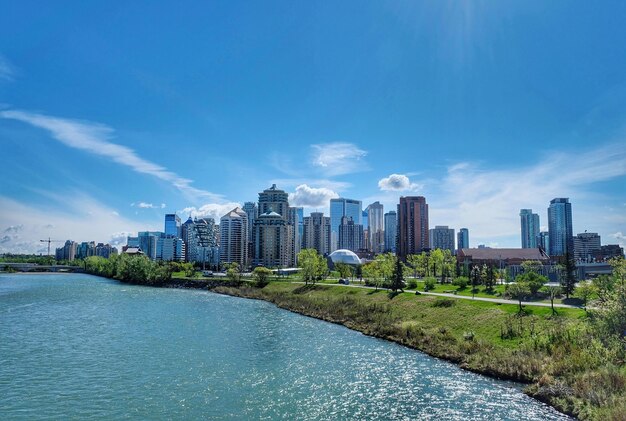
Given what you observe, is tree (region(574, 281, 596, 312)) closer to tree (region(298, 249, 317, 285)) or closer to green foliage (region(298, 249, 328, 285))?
tree (region(298, 249, 317, 285))

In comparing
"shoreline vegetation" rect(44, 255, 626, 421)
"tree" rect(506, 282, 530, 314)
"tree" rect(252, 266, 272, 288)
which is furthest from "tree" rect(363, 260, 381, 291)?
"tree" rect(506, 282, 530, 314)

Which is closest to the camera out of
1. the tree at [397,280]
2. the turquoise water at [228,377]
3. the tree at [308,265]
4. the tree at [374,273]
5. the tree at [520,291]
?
the turquoise water at [228,377]

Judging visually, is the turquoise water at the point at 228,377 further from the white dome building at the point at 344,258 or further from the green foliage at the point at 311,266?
the white dome building at the point at 344,258

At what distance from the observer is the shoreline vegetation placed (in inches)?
1052

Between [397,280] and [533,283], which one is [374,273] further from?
[533,283]

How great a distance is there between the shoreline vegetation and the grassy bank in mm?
60

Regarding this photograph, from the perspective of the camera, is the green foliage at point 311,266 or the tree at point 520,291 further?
the green foliage at point 311,266

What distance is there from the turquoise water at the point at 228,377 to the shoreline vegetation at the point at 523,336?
6.01 ft

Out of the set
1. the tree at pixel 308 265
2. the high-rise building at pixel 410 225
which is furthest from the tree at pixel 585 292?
the high-rise building at pixel 410 225

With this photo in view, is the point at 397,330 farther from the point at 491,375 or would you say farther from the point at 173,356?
the point at 173,356

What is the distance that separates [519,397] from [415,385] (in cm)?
719

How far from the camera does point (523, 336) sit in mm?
→ 38812

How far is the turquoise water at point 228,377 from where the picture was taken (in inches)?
1022

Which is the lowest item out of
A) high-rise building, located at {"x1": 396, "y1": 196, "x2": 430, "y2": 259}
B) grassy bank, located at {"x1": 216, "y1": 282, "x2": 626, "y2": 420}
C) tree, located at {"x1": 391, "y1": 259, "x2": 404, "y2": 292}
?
grassy bank, located at {"x1": 216, "y1": 282, "x2": 626, "y2": 420}
